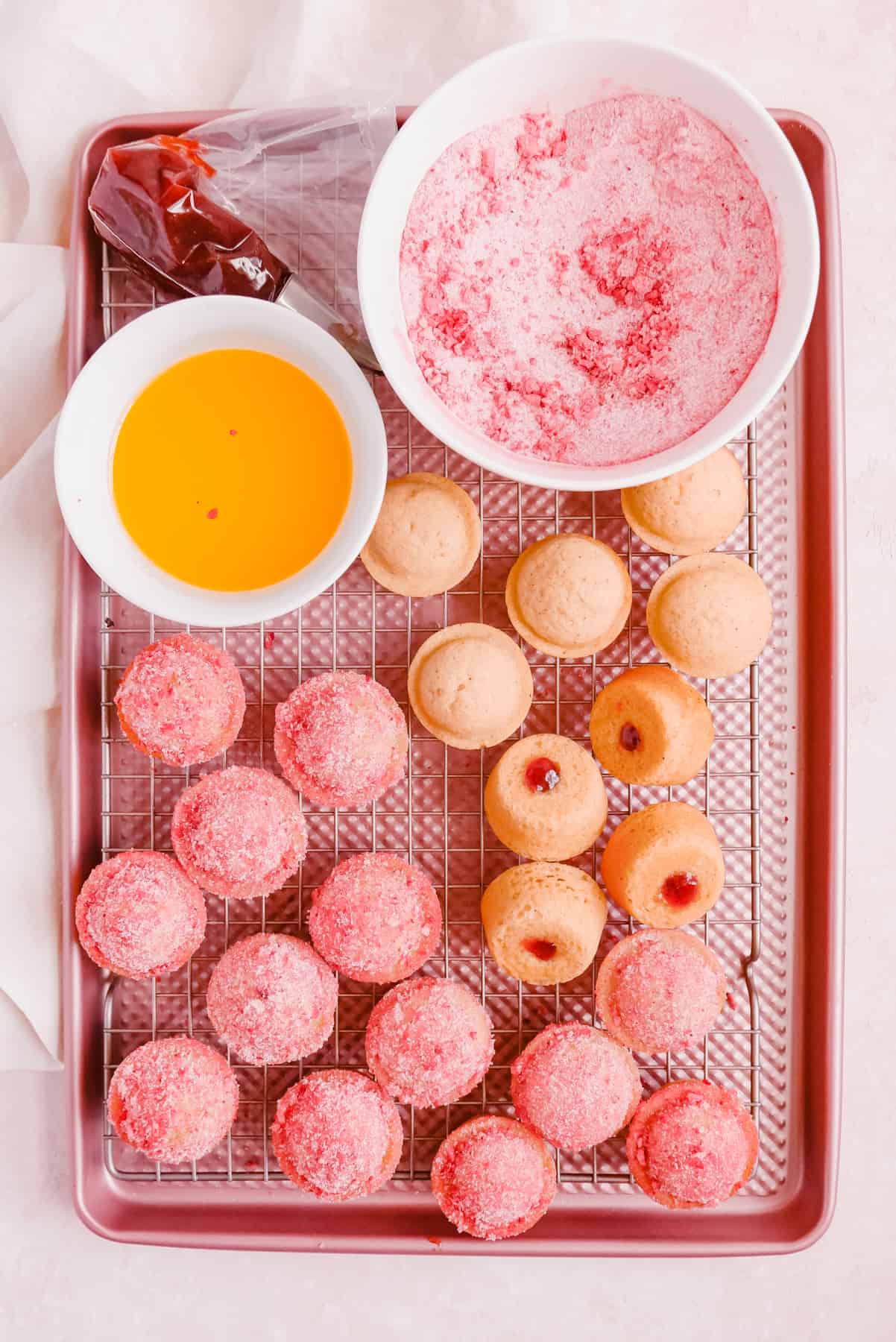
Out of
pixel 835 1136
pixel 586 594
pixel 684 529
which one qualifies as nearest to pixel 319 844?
pixel 586 594

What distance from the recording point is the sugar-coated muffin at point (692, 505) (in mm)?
1110

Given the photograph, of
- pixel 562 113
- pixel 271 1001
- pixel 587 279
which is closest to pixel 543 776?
pixel 271 1001

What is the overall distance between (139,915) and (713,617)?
691 millimetres

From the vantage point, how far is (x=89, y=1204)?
3.94 feet

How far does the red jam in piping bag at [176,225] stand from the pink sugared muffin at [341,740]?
1.46 feet

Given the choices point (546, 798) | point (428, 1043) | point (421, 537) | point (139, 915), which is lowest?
point (428, 1043)

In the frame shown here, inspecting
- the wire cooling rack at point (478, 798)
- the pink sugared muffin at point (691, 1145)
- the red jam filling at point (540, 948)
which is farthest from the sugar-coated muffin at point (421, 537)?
the pink sugared muffin at point (691, 1145)

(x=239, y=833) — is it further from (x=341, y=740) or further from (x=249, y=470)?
(x=249, y=470)

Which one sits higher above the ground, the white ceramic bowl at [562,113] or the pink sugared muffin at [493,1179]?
the white ceramic bowl at [562,113]

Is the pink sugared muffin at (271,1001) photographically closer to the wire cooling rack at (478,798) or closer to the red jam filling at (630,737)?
the wire cooling rack at (478,798)

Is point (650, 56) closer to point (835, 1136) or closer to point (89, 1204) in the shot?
point (835, 1136)

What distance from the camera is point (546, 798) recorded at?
113 cm

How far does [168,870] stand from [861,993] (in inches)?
33.9

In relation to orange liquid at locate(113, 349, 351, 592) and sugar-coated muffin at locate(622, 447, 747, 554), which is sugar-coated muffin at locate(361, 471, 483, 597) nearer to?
orange liquid at locate(113, 349, 351, 592)
